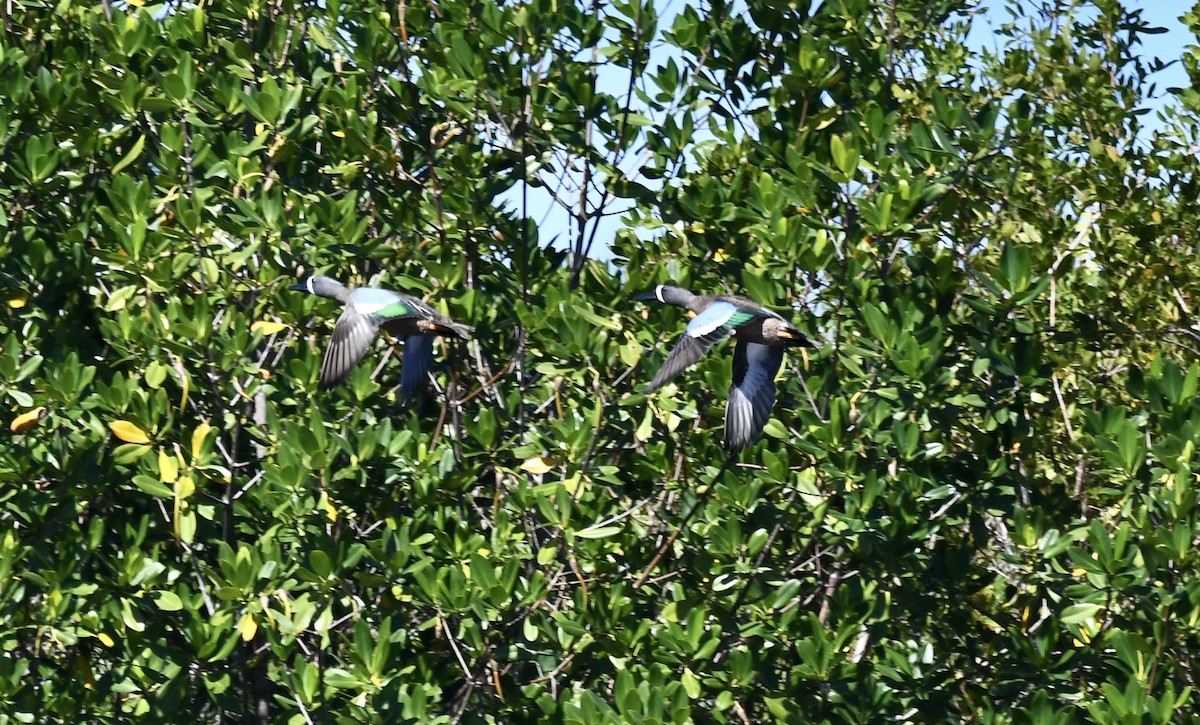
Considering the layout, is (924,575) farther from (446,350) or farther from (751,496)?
(446,350)

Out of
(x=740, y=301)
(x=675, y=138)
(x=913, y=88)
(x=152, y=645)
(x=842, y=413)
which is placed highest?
(x=913, y=88)

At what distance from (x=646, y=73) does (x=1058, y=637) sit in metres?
2.79

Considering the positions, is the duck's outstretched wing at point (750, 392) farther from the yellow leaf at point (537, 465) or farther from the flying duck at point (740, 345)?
the yellow leaf at point (537, 465)

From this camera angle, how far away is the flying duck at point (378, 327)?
5781 millimetres

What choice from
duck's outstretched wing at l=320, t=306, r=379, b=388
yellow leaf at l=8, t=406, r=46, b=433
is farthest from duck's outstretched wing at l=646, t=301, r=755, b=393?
yellow leaf at l=8, t=406, r=46, b=433

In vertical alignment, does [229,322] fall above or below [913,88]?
below

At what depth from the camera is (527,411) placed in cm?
648

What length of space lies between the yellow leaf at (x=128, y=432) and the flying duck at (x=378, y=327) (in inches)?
27.4

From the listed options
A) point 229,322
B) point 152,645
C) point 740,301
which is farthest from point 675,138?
point 152,645

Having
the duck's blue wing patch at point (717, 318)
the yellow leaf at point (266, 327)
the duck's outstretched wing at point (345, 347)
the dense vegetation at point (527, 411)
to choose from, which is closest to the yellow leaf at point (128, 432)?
the dense vegetation at point (527, 411)

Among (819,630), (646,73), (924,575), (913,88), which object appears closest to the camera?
(819,630)

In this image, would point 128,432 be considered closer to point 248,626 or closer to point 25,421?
point 25,421

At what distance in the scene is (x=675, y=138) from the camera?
240 inches

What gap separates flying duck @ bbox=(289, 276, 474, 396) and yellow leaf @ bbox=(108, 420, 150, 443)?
27.4 inches
